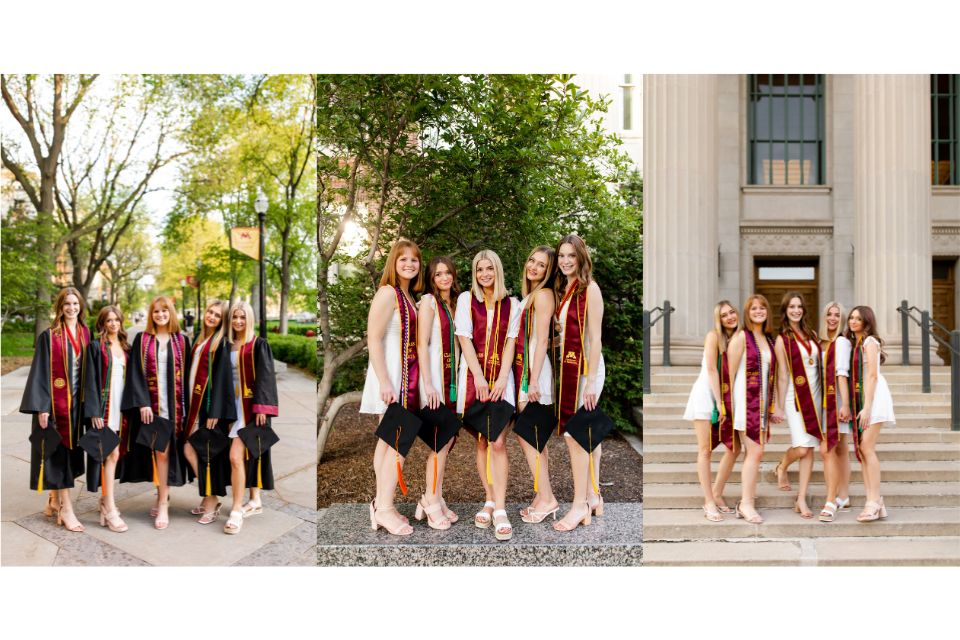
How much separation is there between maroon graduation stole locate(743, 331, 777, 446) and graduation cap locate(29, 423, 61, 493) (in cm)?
470

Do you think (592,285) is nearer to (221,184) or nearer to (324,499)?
(324,499)

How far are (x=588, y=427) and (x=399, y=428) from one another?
3.64ft

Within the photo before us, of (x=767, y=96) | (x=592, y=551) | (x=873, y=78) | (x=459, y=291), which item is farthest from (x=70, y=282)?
(x=767, y=96)

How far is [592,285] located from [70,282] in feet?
13.6

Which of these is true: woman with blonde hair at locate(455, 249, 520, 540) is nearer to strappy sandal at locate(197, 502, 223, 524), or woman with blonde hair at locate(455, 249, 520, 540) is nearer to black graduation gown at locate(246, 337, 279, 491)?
black graduation gown at locate(246, 337, 279, 491)

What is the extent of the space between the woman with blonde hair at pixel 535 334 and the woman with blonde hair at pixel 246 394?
5.61 feet

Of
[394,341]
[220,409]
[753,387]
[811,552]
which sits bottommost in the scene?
[811,552]

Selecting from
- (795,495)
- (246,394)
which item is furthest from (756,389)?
(246,394)

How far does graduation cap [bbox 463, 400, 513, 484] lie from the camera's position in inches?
154

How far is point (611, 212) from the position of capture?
4.49 meters

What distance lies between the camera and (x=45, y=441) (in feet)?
14.4

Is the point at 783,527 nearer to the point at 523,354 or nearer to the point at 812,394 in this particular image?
the point at 812,394

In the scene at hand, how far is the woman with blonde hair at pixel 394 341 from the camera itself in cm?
392

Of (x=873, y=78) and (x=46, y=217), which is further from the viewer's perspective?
(x=873, y=78)
